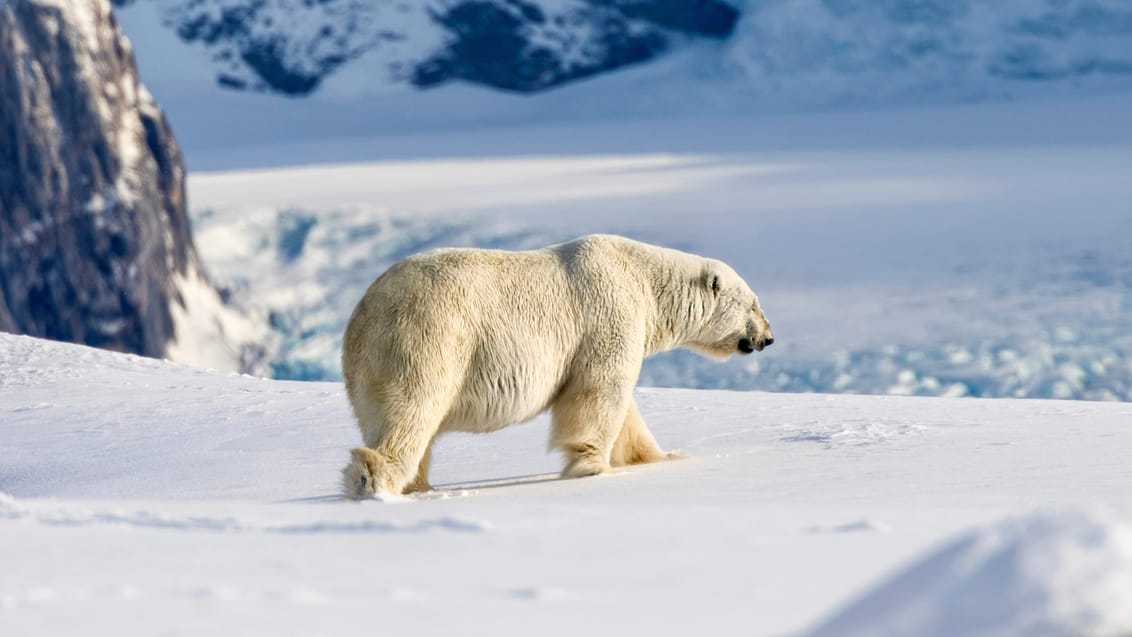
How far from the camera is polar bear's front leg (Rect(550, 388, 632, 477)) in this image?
556cm

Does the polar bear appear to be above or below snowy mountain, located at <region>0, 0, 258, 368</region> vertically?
above

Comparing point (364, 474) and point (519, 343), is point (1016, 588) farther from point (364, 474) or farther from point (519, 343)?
point (519, 343)

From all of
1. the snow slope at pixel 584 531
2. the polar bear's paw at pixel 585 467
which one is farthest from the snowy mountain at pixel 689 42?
the polar bear's paw at pixel 585 467

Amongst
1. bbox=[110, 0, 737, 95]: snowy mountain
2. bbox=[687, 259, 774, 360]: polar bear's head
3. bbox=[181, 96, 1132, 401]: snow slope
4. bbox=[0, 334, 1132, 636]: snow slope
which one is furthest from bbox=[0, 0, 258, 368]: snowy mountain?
bbox=[687, 259, 774, 360]: polar bear's head

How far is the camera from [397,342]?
507 cm

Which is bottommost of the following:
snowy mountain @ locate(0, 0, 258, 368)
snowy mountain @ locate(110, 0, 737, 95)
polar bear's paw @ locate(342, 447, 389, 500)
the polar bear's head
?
snowy mountain @ locate(0, 0, 258, 368)

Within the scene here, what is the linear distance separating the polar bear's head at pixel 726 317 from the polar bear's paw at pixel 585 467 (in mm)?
894

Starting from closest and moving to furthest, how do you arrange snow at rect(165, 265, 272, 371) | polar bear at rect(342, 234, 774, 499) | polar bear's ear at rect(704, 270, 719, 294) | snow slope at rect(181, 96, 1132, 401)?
polar bear at rect(342, 234, 774, 499), polar bear's ear at rect(704, 270, 719, 294), snow slope at rect(181, 96, 1132, 401), snow at rect(165, 265, 272, 371)

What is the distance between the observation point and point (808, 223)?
3859cm

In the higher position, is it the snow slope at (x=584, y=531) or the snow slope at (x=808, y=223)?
the snow slope at (x=584, y=531)

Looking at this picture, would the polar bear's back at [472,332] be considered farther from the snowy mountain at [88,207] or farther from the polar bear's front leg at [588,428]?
the snowy mountain at [88,207]

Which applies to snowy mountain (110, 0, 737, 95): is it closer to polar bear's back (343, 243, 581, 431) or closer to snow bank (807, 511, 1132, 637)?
polar bear's back (343, 243, 581, 431)

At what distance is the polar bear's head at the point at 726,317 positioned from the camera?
6176 millimetres

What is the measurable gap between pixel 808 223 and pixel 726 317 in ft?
108
